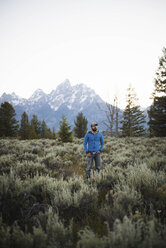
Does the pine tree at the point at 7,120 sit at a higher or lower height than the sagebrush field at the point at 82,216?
higher

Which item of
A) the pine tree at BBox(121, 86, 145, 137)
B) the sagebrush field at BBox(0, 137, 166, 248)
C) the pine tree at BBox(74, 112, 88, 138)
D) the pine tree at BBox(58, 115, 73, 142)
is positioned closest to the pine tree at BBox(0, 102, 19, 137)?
the pine tree at BBox(74, 112, 88, 138)

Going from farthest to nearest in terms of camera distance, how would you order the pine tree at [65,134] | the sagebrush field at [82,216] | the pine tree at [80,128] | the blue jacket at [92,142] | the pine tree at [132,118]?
the pine tree at [80,128], the pine tree at [132,118], the pine tree at [65,134], the blue jacket at [92,142], the sagebrush field at [82,216]

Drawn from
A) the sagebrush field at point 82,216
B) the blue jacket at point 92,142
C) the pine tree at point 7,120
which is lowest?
the sagebrush field at point 82,216

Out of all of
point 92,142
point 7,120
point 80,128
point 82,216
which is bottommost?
point 82,216

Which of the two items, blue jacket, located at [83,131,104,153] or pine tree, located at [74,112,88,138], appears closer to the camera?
blue jacket, located at [83,131,104,153]

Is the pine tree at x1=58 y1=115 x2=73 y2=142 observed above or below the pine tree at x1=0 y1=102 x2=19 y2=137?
below

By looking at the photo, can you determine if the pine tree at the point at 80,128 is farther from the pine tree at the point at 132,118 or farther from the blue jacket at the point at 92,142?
the blue jacket at the point at 92,142

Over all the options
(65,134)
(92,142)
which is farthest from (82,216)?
(65,134)

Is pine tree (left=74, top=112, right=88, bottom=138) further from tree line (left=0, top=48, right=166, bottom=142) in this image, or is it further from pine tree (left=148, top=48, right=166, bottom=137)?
pine tree (left=148, top=48, right=166, bottom=137)

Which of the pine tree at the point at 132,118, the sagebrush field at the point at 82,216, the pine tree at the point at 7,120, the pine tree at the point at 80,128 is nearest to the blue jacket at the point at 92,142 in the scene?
the sagebrush field at the point at 82,216

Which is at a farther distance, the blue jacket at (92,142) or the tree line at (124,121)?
the tree line at (124,121)

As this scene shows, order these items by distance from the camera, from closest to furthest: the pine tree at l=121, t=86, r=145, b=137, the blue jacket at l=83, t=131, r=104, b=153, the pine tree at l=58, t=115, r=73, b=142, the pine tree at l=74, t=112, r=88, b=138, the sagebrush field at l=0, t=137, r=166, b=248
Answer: the sagebrush field at l=0, t=137, r=166, b=248
the blue jacket at l=83, t=131, r=104, b=153
the pine tree at l=58, t=115, r=73, b=142
the pine tree at l=121, t=86, r=145, b=137
the pine tree at l=74, t=112, r=88, b=138

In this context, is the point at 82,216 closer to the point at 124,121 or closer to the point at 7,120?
the point at 124,121

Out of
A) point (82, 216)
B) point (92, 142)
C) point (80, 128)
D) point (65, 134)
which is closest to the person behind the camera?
point (82, 216)
